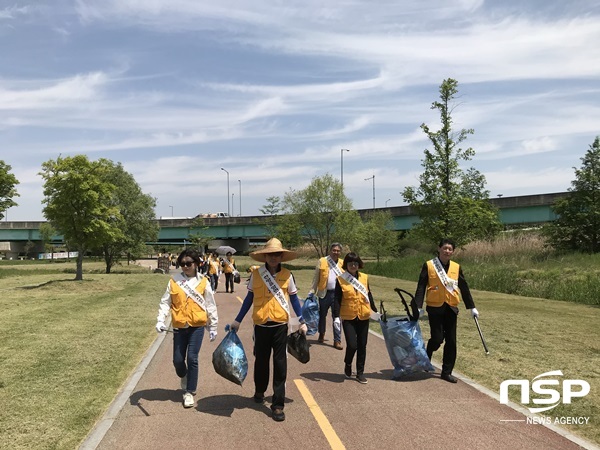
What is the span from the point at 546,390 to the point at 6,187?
37165 millimetres

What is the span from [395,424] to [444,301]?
246 cm

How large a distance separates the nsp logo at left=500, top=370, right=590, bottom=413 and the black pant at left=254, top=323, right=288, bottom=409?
8.76ft

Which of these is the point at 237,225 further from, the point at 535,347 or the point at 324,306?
the point at 535,347

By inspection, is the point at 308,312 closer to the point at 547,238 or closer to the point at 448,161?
the point at 448,161

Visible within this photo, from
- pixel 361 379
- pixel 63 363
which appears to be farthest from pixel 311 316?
pixel 63 363

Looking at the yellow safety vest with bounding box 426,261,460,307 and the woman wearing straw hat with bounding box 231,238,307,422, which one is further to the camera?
the yellow safety vest with bounding box 426,261,460,307

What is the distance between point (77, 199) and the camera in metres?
28.1

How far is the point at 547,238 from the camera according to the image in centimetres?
3494

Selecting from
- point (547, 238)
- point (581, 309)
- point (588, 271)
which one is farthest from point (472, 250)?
point (581, 309)

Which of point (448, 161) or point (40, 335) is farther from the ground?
point (448, 161)

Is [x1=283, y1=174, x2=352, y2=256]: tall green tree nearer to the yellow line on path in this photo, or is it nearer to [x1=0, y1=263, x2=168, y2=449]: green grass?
[x1=0, y1=263, x2=168, y2=449]: green grass

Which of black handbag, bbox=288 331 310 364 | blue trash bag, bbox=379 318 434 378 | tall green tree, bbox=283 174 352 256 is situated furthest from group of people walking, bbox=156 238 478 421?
tall green tree, bbox=283 174 352 256

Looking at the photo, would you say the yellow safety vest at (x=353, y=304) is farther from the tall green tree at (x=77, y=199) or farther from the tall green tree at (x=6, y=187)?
the tall green tree at (x=6, y=187)

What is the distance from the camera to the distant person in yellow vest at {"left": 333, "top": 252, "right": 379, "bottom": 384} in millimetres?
7648
